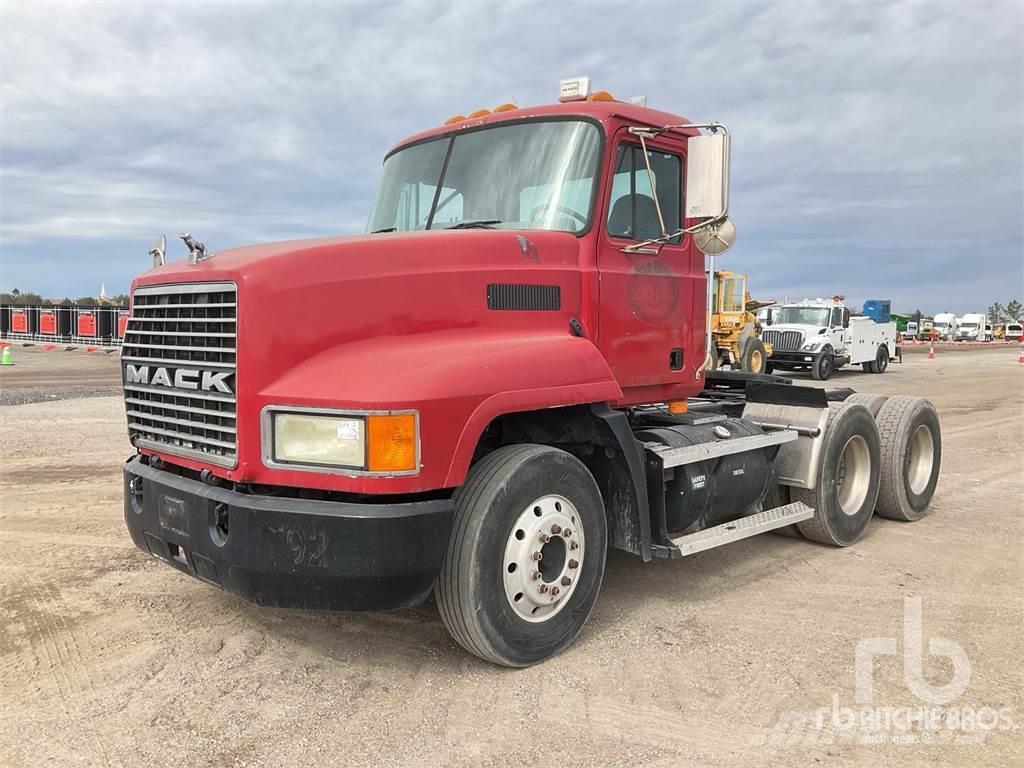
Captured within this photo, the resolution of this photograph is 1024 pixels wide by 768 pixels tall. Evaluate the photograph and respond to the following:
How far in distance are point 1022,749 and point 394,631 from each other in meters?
2.82

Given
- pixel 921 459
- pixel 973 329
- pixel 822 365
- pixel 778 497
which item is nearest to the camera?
pixel 778 497

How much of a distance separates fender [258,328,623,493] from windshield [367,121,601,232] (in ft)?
2.97

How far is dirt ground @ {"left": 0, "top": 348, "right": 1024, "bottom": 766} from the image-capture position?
3201 millimetres

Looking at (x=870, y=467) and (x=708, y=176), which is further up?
(x=708, y=176)

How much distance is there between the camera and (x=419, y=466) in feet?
11.0

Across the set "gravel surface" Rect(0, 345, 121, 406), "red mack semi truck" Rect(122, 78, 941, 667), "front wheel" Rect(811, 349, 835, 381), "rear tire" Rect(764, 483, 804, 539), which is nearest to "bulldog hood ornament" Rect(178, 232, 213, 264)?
"red mack semi truck" Rect(122, 78, 941, 667)

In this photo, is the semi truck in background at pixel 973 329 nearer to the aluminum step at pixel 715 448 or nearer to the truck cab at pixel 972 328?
the truck cab at pixel 972 328

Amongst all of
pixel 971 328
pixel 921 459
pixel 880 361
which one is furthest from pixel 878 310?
pixel 971 328

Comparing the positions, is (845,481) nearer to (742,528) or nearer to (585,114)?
(742,528)

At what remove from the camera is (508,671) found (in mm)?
3879

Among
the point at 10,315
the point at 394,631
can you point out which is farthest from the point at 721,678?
the point at 10,315

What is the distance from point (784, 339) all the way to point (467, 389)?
22.5 meters

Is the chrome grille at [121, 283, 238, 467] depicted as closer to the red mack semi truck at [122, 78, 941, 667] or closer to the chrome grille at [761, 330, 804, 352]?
the red mack semi truck at [122, 78, 941, 667]

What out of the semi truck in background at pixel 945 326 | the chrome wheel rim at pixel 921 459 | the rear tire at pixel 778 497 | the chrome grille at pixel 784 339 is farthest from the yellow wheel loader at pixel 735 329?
the semi truck in background at pixel 945 326
